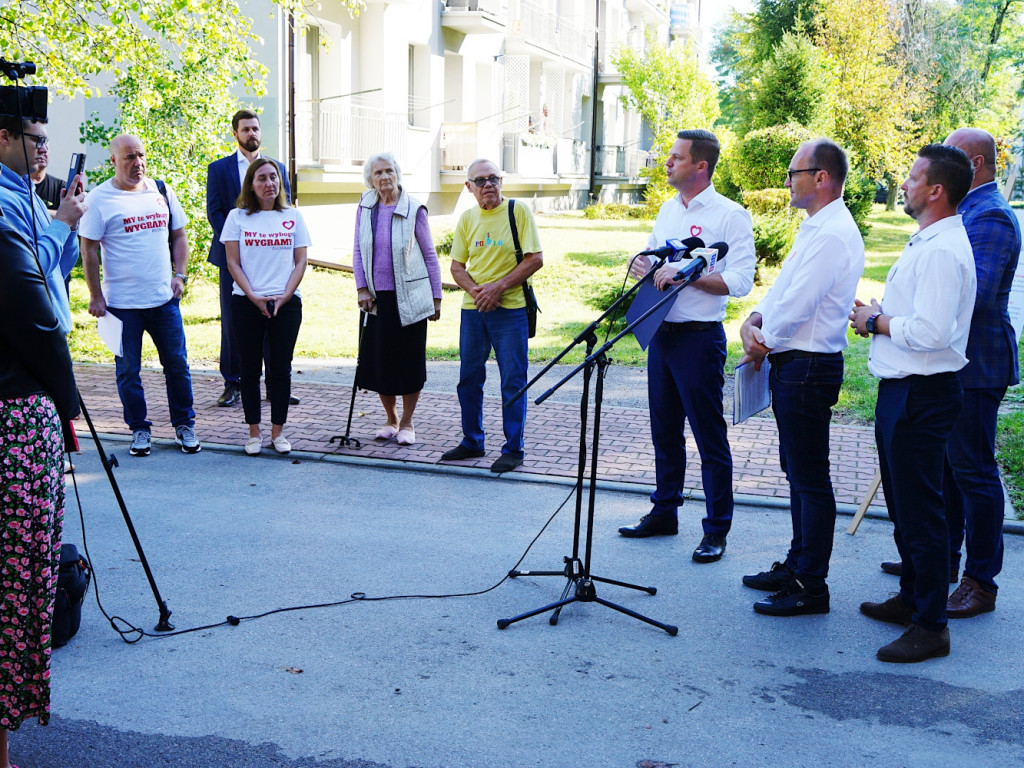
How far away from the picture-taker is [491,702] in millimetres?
3963

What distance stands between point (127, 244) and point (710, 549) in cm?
468

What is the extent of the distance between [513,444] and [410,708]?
11.9ft

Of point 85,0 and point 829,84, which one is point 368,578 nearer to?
point 85,0

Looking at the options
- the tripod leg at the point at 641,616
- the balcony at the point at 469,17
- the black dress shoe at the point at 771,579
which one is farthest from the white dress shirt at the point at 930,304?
the balcony at the point at 469,17

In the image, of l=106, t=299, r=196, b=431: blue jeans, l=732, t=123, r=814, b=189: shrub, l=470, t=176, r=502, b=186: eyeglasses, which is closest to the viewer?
l=470, t=176, r=502, b=186: eyeglasses

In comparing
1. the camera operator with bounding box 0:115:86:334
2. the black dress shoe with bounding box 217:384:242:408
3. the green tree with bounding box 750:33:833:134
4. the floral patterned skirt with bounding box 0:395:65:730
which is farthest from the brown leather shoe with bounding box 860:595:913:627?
the green tree with bounding box 750:33:833:134

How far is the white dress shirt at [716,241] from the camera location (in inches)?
215

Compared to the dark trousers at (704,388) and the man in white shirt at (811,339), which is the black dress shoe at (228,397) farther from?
the man in white shirt at (811,339)

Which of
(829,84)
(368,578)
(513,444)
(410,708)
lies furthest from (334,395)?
(829,84)

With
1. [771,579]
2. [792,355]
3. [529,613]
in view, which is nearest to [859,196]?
[771,579]

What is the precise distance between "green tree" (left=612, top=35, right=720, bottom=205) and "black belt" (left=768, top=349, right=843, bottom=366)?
31969 mm

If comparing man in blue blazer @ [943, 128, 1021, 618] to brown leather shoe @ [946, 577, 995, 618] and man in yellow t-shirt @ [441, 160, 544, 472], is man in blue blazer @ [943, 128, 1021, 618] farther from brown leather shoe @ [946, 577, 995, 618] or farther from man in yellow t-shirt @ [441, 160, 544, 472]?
man in yellow t-shirt @ [441, 160, 544, 472]

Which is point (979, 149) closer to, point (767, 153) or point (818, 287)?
point (818, 287)

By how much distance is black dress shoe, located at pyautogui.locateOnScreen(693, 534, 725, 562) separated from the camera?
→ 5.58 meters
